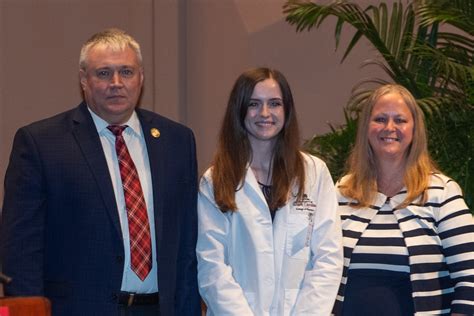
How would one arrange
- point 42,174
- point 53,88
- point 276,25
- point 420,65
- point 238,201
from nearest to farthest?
point 42,174 → point 238,201 → point 420,65 → point 53,88 → point 276,25

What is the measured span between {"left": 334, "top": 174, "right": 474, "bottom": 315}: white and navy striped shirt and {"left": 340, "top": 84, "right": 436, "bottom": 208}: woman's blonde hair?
0.04 metres

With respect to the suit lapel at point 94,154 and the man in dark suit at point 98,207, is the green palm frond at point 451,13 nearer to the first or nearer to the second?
the man in dark suit at point 98,207

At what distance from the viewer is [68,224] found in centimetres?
359

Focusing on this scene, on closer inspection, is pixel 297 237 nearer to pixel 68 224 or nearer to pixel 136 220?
pixel 136 220

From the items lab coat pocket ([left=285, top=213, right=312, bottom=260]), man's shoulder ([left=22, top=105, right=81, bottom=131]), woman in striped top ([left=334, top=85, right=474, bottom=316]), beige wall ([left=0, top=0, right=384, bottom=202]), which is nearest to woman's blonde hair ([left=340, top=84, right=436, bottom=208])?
woman in striped top ([left=334, top=85, right=474, bottom=316])

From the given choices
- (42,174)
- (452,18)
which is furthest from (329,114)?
(42,174)

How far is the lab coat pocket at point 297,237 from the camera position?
12.6ft

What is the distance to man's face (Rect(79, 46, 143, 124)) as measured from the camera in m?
3.67

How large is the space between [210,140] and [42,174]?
3.99 m

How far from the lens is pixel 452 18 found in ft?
16.6

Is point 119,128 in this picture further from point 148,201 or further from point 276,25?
point 276,25

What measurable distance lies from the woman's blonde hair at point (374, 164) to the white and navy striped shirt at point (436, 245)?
0.14ft

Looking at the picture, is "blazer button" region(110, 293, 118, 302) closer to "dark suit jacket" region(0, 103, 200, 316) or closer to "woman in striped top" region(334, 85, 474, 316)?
"dark suit jacket" region(0, 103, 200, 316)

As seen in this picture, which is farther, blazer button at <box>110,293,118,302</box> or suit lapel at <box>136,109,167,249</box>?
suit lapel at <box>136,109,167,249</box>
